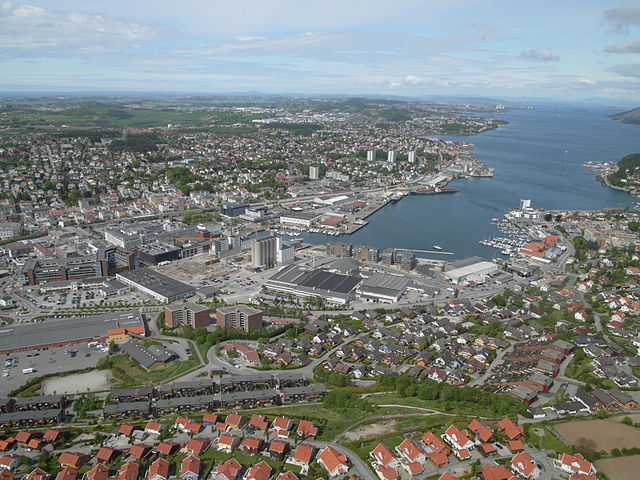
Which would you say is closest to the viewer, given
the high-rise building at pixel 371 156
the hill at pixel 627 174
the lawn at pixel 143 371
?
the lawn at pixel 143 371

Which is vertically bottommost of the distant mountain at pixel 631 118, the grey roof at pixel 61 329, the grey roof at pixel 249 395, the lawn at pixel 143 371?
the lawn at pixel 143 371

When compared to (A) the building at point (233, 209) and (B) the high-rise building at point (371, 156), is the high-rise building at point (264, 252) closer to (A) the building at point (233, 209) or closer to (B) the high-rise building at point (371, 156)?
(A) the building at point (233, 209)

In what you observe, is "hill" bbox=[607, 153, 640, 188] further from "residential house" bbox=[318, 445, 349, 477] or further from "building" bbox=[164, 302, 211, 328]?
"residential house" bbox=[318, 445, 349, 477]

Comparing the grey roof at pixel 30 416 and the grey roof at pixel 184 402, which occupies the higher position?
the grey roof at pixel 184 402

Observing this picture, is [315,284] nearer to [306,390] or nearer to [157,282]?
[157,282]

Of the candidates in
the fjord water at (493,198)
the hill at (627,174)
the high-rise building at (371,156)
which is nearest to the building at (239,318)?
the fjord water at (493,198)
